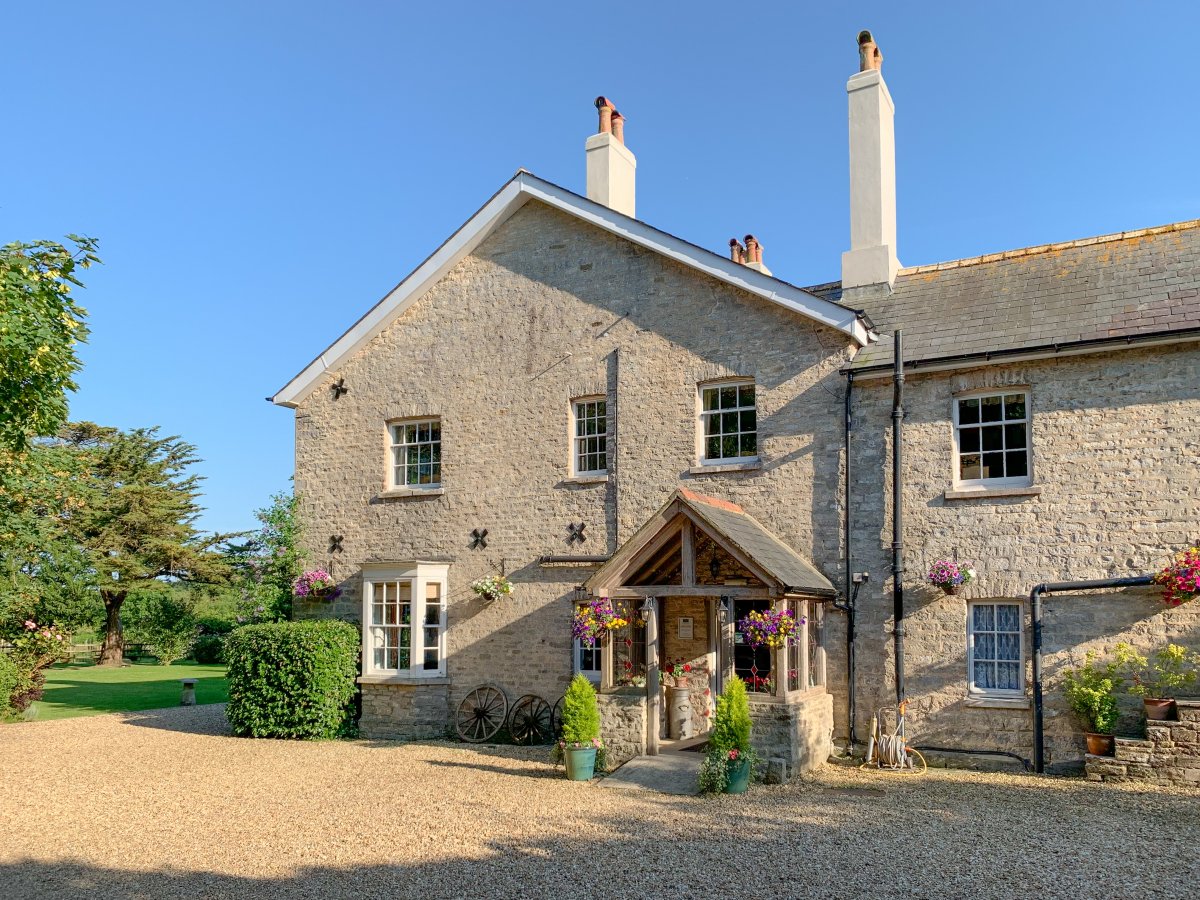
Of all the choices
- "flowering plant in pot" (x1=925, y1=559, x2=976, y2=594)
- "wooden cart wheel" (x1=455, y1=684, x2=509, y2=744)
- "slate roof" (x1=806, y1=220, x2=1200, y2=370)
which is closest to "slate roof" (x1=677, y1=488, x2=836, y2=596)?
"flowering plant in pot" (x1=925, y1=559, x2=976, y2=594)

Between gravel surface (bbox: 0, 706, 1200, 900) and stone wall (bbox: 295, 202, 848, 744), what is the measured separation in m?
3.56

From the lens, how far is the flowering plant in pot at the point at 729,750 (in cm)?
1152

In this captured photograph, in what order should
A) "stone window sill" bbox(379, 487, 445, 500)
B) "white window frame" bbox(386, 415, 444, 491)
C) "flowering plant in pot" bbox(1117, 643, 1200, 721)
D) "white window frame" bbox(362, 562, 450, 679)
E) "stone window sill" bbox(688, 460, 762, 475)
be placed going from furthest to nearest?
1. "white window frame" bbox(386, 415, 444, 491)
2. "stone window sill" bbox(379, 487, 445, 500)
3. "white window frame" bbox(362, 562, 450, 679)
4. "stone window sill" bbox(688, 460, 762, 475)
5. "flowering plant in pot" bbox(1117, 643, 1200, 721)

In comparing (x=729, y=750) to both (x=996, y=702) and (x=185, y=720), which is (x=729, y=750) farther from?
(x=185, y=720)

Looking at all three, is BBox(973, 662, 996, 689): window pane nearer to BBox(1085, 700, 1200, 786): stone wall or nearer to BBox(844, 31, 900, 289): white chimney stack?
BBox(1085, 700, 1200, 786): stone wall

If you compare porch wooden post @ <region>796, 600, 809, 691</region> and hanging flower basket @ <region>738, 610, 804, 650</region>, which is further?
porch wooden post @ <region>796, 600, 809, 691</region>

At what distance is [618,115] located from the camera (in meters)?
18.6

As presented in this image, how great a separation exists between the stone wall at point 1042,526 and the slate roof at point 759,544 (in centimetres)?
104

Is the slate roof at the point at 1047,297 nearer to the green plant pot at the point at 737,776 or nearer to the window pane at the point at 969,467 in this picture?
the window pane at the point at 969,467

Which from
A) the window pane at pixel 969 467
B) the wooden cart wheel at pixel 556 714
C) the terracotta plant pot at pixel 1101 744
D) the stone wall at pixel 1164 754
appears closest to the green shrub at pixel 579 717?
the wooden cart wheel at pixel 556 714

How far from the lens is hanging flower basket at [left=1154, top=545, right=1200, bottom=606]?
11.9m

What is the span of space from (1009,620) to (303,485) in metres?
13.1

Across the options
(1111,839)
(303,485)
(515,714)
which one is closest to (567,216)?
(303,485)

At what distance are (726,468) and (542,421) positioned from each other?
3571mm
